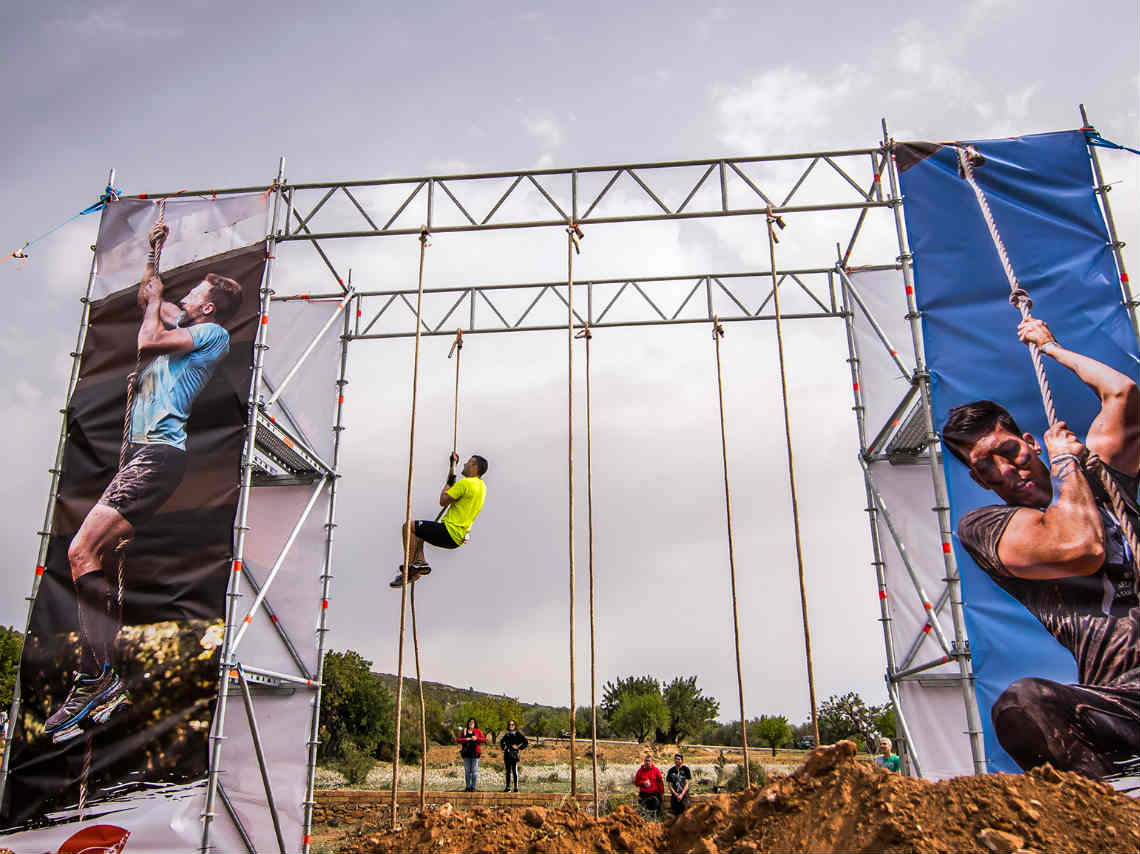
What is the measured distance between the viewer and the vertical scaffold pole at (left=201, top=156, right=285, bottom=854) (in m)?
8.16

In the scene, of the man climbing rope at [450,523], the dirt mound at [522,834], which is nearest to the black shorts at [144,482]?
the man climbing rope at [450,523]

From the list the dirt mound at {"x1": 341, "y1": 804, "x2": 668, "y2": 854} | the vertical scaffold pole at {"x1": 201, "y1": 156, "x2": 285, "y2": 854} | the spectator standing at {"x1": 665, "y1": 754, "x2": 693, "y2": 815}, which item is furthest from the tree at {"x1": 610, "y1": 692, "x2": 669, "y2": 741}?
the dirt mound at {"x1": 341, "y1": 804, "x2": 668, "y2": 854}

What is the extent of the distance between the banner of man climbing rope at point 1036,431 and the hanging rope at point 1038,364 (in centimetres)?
1

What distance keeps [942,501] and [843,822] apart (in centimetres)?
403

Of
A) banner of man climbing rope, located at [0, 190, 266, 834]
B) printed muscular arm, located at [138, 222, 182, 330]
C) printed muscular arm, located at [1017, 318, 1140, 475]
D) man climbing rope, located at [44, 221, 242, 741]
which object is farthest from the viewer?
printed muscular arm, located at [138, 222, 182, 330]

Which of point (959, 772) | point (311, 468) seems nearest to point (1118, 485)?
point (959, 772)

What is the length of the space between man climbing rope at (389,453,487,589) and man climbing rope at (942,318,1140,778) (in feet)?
16.3

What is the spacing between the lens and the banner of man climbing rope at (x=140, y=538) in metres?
8.42

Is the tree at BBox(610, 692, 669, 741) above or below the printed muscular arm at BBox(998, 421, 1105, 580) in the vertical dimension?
below

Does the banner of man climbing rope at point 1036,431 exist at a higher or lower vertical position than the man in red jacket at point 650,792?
higher

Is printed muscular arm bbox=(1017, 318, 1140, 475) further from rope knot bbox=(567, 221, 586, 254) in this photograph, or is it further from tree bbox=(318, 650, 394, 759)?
tree bbox=(318, 650, 394, 759)

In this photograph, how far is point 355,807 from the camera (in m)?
15.2

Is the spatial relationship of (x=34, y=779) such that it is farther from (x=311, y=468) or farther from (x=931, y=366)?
(x=931, y=366)

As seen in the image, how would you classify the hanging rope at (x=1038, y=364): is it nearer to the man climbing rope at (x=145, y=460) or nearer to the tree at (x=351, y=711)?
the man climbing rope at (x=145, y=460)
